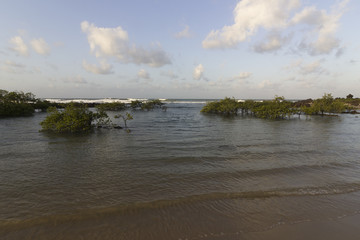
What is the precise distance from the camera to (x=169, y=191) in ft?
25.4

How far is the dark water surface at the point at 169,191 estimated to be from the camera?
5.58m

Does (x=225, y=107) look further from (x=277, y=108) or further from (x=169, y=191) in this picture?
(x=169, y=191)

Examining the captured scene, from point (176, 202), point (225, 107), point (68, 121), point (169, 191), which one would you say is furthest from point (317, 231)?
point (225, 107)

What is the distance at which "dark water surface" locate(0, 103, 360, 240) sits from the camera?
18.3 feet

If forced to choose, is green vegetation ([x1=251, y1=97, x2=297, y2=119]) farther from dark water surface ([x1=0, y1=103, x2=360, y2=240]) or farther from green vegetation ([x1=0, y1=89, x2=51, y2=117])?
green vegetation ([x1=0, y1=89, x2=51, y2=117])

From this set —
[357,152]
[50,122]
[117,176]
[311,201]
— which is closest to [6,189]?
[117,176]

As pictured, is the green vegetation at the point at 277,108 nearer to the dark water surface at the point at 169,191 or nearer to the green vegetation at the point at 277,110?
the green vegetation at the point at 277,110

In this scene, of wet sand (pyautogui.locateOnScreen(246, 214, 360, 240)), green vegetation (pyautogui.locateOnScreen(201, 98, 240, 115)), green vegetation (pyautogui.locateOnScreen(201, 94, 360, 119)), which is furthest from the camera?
green vegetation (pyautogui.locateOnScreen(201, 98, 240, 115))

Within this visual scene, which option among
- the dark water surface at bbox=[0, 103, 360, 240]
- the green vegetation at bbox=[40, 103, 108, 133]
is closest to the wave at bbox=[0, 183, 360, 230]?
the dark water surface at bbox=[0, 103, 360, 240]

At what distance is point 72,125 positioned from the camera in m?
21.0

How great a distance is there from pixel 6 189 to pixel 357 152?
2146 cm

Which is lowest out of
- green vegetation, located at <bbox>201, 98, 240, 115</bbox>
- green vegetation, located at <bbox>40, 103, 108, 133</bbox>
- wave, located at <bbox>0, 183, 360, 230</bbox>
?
wave, located at <bbox>0, 183, 360, 230</bbox>

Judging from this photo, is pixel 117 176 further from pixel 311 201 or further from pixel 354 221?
pixel 354 221

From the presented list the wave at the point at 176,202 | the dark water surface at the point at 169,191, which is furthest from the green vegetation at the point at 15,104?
the wave at the point at 176,202
